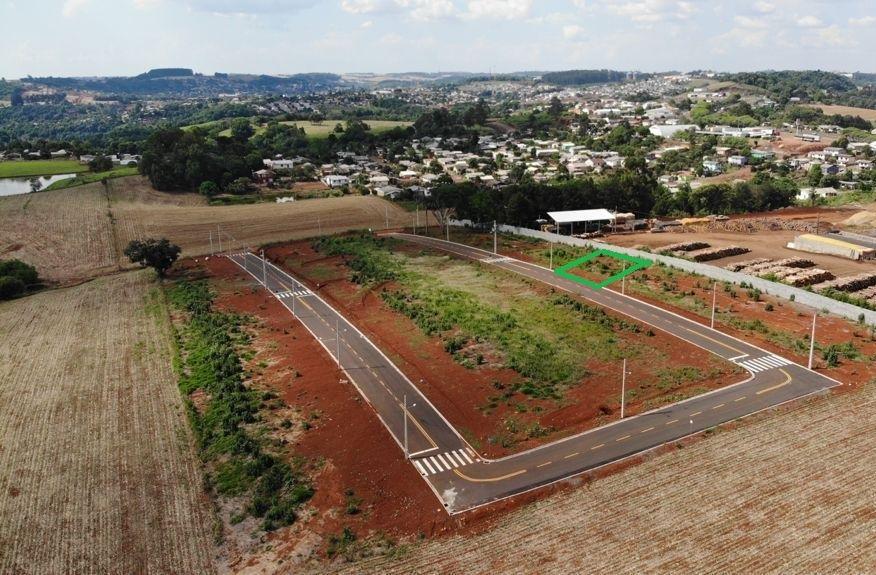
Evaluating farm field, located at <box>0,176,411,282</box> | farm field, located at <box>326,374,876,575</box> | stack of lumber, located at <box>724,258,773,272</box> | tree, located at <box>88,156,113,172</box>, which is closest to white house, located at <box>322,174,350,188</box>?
farm field, located at <box>0,176,411,282</box>

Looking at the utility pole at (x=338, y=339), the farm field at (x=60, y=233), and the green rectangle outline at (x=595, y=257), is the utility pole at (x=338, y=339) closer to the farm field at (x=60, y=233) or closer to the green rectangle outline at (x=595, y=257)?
the green rectangle outline at (x=595, y=257)

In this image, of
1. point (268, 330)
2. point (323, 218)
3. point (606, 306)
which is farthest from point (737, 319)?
point (323, 218)

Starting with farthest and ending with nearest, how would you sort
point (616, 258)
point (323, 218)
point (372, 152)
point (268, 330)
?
point (372, 152) < point (323, 218) < point (616, 258) < point (268, 330)

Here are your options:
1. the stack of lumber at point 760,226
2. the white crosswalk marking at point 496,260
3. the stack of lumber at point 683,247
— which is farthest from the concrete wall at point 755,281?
the stack of lumber at point 760,226

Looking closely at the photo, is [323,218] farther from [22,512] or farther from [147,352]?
[22,512]

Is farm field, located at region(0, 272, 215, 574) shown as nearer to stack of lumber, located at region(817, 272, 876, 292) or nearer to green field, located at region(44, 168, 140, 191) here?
stack of lumber, located at region(817, 272, 876, 292)

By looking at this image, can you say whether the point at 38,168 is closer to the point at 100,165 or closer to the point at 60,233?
the point at 100,165
